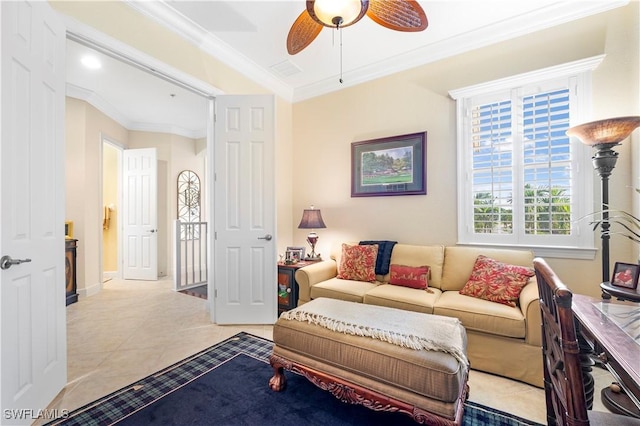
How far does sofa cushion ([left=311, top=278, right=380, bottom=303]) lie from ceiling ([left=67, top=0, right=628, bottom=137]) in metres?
2.47

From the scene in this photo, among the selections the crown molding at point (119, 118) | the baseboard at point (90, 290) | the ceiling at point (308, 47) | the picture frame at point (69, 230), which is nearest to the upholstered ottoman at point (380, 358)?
the ceiling at point (308, 47)

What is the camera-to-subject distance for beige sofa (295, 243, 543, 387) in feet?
6.55

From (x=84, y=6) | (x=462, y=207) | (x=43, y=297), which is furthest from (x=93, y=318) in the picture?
(x=462, y=207)

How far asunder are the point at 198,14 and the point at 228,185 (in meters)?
1.60

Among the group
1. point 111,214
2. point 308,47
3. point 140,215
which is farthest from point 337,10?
point 111,214

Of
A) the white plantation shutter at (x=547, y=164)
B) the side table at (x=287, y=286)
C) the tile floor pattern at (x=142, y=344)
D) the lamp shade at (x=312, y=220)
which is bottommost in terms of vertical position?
the tile floor pattern at (x=142, y=344)

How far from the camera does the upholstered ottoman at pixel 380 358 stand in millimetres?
1401

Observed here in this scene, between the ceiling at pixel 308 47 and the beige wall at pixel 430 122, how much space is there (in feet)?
0.44

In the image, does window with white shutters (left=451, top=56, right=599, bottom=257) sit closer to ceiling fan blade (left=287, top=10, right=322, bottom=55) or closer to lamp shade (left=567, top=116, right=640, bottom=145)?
lamp shade (left=567, top=116, right=640, bottom=145)

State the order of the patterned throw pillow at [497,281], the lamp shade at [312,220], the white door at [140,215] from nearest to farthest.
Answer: the patterned throw pillow at [497,281] → the lamp shade at [312,220] → the white door at [140,215]

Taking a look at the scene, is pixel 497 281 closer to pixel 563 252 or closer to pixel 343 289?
pixel 563 252

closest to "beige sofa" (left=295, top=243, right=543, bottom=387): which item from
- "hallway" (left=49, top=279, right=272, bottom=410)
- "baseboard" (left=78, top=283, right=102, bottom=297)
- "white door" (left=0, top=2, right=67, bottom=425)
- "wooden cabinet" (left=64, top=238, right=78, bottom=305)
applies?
"hallway" (left=49, top=279, right=272, bottom=410)

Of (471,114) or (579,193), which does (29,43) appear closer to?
(471,114)

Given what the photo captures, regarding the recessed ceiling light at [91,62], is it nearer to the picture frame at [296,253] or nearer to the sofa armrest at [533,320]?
the picture frame at [296,253]
